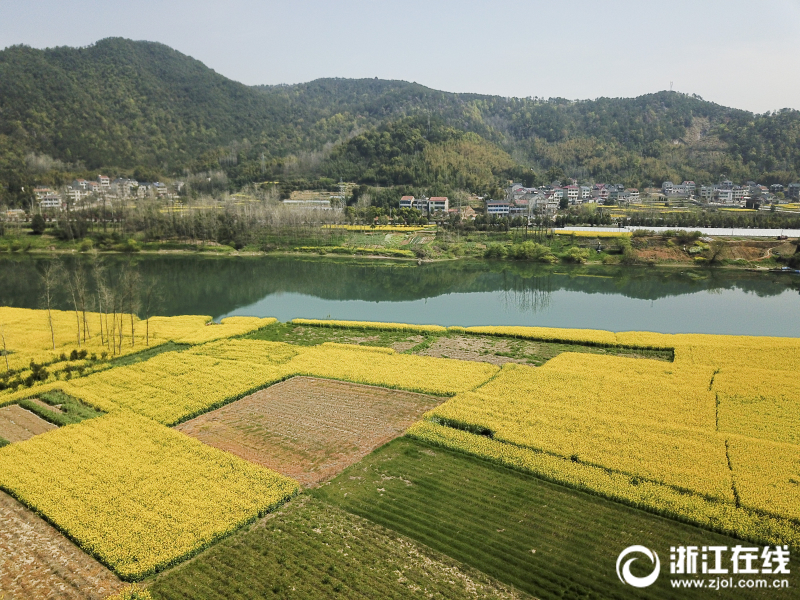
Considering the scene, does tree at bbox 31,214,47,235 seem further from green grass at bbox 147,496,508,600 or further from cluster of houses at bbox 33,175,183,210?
green grass at bbox 147,496,508,600

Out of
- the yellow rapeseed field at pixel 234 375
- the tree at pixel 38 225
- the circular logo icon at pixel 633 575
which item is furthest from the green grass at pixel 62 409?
the tree at pixel 38 225

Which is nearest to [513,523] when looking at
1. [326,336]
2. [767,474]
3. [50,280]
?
[767,474]

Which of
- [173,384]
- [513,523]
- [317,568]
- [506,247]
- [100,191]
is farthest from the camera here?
[100,191]

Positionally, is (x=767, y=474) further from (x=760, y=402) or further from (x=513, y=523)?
(x=513, y=523)

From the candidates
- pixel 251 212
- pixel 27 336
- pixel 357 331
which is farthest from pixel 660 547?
pixel 251 212

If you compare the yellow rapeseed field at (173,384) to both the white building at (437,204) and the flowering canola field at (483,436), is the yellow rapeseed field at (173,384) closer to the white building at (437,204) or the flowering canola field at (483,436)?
the flowering canola field at (483,436)

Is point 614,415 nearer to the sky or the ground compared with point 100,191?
nearer to the ground

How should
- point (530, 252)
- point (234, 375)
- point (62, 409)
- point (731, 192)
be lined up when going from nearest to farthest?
point (62, 409), point (234, 375), point (530, 252), point (731, 192)
